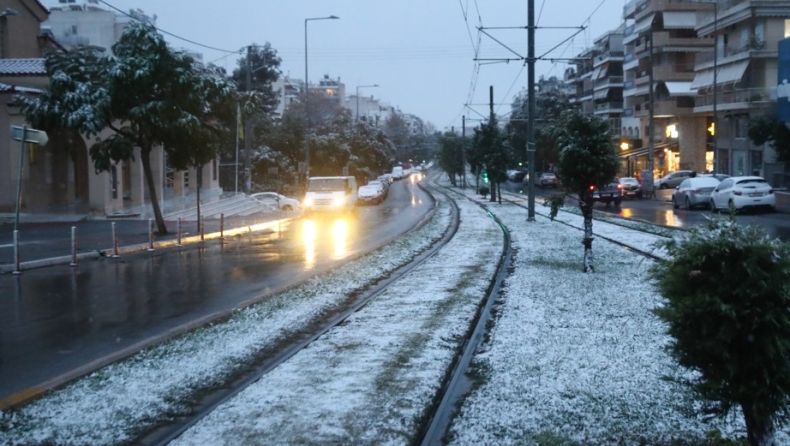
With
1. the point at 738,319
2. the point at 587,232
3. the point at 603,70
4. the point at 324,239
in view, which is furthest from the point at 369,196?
the point at 738,319

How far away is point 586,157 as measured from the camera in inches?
583

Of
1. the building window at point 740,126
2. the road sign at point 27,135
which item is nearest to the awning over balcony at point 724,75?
the building window at point 740,126

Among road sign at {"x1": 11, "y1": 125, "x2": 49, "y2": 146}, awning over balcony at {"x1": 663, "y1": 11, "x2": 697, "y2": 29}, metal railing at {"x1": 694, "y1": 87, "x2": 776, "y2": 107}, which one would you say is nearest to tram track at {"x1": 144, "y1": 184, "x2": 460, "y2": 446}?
road sign at {"x1": 11, "y1": 125, "x2": 49, "y2": 146}

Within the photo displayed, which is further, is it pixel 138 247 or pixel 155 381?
pixel 138 247

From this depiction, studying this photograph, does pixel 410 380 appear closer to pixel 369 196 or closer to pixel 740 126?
pixel 369 196

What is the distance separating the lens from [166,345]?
9.32 m

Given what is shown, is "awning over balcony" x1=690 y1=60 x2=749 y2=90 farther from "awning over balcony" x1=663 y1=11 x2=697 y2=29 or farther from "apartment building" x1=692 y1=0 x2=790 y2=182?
"awning over balcony" x1=663 y1=11 x2=697 y2=29

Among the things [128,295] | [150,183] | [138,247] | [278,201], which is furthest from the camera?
[278,201]

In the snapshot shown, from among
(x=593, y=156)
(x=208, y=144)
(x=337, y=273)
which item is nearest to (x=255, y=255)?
(x=337, y=273)

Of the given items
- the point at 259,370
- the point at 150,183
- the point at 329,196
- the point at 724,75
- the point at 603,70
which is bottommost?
the point at 259,370

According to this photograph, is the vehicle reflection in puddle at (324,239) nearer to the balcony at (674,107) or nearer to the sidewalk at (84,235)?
the sidewalk at (84,235)

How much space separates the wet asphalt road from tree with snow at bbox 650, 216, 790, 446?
19.0 ft

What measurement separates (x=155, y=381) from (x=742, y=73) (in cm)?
4820

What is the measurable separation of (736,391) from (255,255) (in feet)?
56.4
